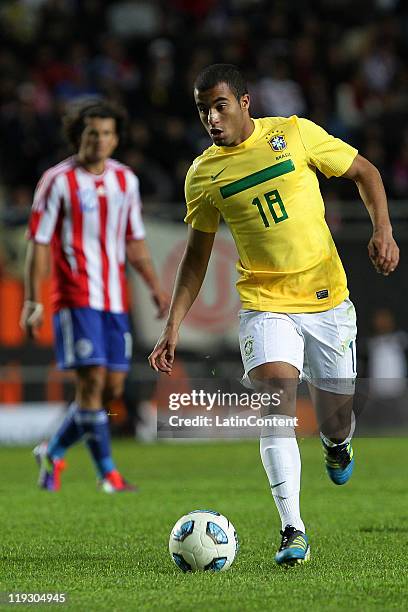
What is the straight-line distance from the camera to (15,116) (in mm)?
14914

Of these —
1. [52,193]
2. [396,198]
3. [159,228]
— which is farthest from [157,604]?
[396,198]

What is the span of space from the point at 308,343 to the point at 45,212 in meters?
3.60

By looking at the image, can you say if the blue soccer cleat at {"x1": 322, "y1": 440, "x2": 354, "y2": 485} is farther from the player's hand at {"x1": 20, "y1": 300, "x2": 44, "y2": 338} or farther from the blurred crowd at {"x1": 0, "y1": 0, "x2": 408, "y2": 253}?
the blurred crowd at {"x1": 0, "y1": 0, "x2": 408, "y2": 253}

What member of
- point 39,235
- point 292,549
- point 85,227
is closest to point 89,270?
point 85,227

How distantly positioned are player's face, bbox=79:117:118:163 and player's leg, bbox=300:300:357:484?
3.30 meters

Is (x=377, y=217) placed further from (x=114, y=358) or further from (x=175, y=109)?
(x=175, y=109)

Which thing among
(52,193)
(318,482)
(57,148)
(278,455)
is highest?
(57,148)

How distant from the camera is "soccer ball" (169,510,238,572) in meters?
4.95

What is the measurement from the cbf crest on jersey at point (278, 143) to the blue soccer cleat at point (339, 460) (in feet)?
4.60

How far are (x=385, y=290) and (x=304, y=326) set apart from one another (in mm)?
8058

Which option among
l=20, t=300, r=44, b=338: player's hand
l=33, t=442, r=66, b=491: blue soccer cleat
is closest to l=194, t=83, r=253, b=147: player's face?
l=20, t=300, r=44, b=338: player's hand

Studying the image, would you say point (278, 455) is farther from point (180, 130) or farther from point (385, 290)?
point (180, 130)

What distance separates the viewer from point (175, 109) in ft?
51.8

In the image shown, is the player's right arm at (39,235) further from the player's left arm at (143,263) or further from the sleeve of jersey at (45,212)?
the player's left arm at (143,263)
